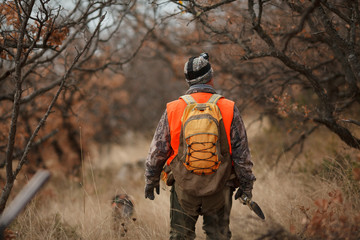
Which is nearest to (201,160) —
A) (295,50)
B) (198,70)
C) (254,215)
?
(198,70)

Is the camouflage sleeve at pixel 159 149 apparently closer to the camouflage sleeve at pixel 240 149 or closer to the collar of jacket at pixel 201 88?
the collar of jacket at pixel 201 88

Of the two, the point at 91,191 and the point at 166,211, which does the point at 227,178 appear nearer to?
the point at 166,211

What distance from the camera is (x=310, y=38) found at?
5.39 meters

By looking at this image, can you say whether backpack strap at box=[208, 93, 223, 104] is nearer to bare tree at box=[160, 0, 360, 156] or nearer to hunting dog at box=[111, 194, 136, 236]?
bare tree at box=[160, 0, 360, 156]

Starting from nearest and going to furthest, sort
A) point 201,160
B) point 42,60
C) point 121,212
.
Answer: point 201,160 → point 121,212 → point 42,60

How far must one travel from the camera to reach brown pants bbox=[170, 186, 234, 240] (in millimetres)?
2992

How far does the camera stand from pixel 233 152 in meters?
2.96

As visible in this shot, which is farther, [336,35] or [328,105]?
[328,105]

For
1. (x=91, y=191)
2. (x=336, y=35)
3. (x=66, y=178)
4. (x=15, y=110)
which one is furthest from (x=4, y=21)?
(x=66, y=178)

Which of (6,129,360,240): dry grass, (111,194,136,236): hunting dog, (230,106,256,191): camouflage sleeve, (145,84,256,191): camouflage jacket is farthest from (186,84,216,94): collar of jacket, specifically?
(111,194,136,236): hunting dog

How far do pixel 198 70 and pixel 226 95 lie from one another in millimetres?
3702

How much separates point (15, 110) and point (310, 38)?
4263mm

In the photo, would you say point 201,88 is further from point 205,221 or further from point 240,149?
point 205,221

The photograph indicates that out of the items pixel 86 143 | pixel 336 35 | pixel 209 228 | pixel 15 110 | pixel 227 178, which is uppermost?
pixel 86 143
